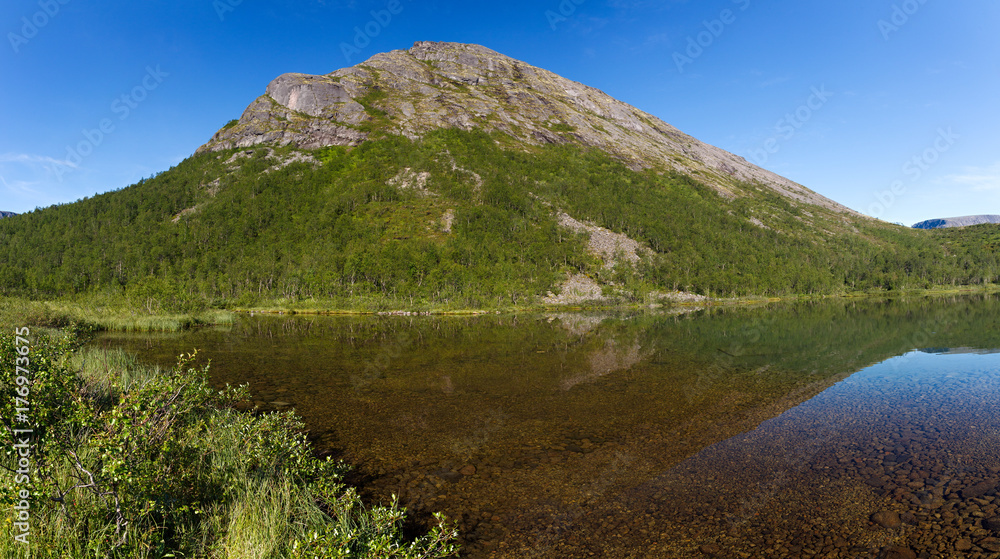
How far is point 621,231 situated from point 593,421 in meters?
144

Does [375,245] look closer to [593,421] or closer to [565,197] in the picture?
[565,197]

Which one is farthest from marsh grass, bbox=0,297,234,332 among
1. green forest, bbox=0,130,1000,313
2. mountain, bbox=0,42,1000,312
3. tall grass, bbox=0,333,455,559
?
green forest, bbox=0,130,1000,313

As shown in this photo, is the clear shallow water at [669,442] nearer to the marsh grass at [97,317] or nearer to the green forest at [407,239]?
the marsh grass at [97,317]

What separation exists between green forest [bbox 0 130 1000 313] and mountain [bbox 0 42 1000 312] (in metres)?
0.62

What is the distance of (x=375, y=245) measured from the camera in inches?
4860

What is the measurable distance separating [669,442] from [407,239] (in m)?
118

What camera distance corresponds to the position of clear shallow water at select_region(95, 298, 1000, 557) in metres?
9.80

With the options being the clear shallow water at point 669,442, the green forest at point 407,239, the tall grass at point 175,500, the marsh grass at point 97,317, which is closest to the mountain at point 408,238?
the green forest at point 407,239

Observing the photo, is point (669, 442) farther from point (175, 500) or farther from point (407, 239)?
point (407, 239)

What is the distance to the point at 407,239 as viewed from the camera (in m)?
127

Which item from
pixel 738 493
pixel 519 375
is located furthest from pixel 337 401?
pixel 738 493

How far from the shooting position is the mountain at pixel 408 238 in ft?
372

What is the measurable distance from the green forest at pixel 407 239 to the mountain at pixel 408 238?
620mm

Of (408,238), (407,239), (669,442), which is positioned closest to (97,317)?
(669,442)
